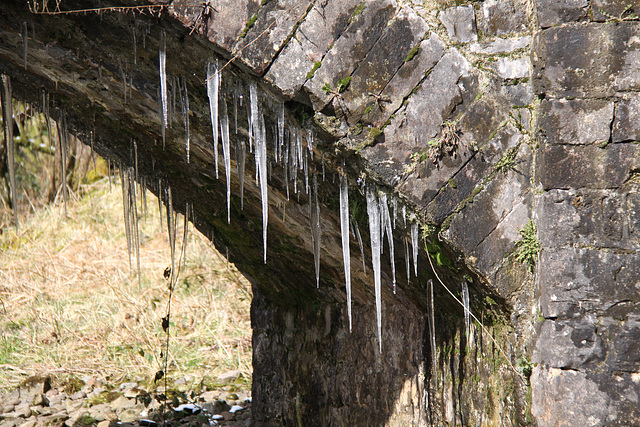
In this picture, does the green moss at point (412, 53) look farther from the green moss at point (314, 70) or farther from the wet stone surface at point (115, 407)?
the wet stone surface at point (115, 407)

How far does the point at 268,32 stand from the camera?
2326mm

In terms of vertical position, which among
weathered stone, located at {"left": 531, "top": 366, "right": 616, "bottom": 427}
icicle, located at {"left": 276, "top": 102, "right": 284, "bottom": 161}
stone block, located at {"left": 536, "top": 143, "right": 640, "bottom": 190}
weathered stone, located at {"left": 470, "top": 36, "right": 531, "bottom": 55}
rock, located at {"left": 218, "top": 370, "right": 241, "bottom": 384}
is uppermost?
weathered stone, located at {"left": 470, "top": 36, "right": 531, "bottom": 55}

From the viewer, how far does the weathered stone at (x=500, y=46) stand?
7.75 feet

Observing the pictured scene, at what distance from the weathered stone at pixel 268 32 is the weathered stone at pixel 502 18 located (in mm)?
708

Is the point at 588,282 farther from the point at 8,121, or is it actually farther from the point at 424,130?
the point at 8,121

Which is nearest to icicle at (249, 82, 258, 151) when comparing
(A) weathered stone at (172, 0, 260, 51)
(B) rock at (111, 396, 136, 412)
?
(A) weathered stone at (172, 0, 260, 51)

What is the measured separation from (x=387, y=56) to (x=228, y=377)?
4.56m

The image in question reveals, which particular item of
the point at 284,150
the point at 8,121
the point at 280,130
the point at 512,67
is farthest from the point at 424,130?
the point at 8,121

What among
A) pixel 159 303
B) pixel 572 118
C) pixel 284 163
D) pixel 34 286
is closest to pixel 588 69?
pixel 572 118

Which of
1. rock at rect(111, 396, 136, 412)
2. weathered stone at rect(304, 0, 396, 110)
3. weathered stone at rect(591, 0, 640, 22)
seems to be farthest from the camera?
rock at rect(111, 396, 136, 412)

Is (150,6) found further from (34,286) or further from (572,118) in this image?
(34,286)

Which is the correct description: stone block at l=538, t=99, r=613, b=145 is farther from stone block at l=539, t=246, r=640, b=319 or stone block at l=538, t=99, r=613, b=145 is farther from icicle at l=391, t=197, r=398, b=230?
icicle at l=391, t=197, r=398, b=230

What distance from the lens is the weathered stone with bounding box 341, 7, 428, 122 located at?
2342mm

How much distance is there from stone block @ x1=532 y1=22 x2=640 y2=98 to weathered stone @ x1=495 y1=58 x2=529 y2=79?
0.06m
